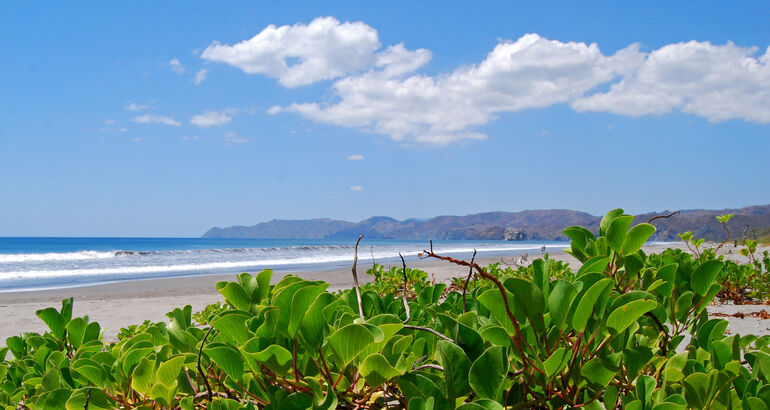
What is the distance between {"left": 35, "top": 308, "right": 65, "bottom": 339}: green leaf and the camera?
61.1 inches

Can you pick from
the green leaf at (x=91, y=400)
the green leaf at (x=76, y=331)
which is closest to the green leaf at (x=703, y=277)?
the green leaf at (x=91, y=400)

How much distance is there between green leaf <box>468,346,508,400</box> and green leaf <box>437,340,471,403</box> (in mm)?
29

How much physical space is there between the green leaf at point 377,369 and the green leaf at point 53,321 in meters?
1.22

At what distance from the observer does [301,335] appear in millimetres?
838

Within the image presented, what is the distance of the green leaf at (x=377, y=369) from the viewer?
76cm

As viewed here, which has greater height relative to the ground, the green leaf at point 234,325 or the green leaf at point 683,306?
the green leaf at point 234,325

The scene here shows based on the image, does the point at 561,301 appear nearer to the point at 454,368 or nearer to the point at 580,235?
the point at 454,368

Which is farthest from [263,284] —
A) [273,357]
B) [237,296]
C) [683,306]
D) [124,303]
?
[124,303]

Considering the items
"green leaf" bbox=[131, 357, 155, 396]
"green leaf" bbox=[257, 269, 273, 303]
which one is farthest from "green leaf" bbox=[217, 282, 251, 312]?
"green leaf" bbox=[131, 357, 155, 396]

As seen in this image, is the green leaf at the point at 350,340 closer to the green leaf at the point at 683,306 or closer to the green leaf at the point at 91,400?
the green leaf at the point at 91,400

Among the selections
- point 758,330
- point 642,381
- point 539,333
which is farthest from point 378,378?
point 758,330

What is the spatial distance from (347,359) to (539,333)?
0.35m

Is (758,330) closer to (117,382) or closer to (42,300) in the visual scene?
(117,382)

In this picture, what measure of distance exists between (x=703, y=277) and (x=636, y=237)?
180mm
